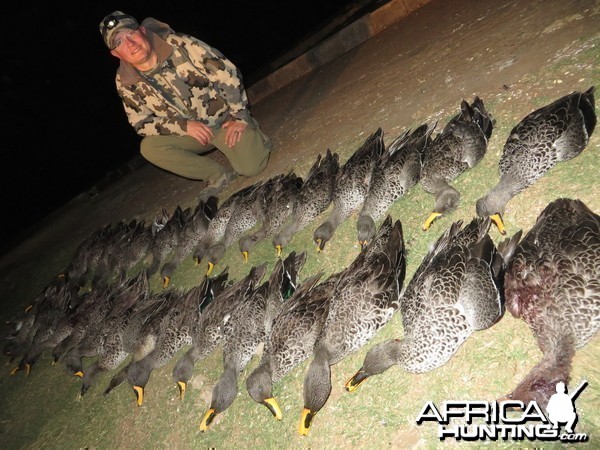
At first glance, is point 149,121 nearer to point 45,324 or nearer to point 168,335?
point 168,335

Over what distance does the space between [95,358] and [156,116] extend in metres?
3.26

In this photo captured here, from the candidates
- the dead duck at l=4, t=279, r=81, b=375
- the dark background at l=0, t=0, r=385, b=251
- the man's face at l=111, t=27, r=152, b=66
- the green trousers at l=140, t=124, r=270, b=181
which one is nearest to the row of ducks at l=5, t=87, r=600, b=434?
the dead duck at l=4, t=279, r=81, b=375

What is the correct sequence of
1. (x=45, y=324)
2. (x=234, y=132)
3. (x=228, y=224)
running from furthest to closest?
(x=45, y=324)
(x=234, y=132)
(x=228, y=224)

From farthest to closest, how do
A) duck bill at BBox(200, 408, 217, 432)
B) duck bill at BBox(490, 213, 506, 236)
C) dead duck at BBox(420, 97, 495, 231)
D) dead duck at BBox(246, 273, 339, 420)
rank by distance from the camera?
dead duck at BBox(420, 97, 495, 231) < duck bill at BBox(200, 408, 217, 432) < dead duck at BBox(246, 273, 339, 420) < duck bill at BBox(490, 213, 506, 236)

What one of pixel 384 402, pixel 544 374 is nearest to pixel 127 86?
pixel 384 402

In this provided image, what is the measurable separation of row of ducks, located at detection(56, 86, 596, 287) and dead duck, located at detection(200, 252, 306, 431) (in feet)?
1.56

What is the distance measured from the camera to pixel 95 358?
464 centimetres

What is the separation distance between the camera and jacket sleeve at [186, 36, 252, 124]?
5.04 meters

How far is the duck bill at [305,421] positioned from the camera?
8.18 ft

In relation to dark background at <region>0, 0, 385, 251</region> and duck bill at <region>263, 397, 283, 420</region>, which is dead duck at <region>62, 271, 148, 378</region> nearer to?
duck bill at <region>263, 397, 283, 420</region>

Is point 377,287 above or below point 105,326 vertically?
below

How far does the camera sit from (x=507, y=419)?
6.66 feet

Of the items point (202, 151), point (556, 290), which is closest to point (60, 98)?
point (202, 151)

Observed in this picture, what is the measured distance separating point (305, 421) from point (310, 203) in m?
2.13
